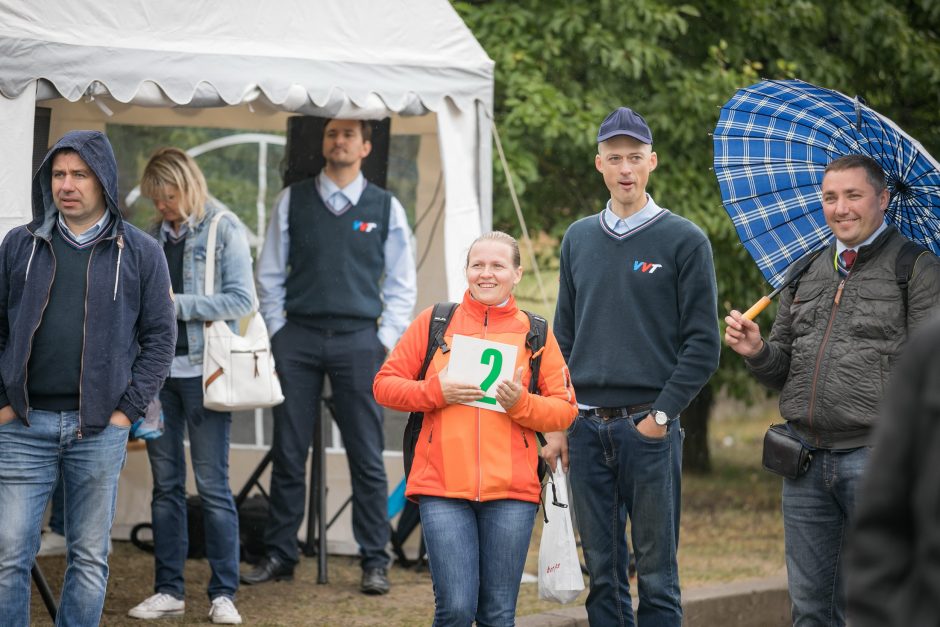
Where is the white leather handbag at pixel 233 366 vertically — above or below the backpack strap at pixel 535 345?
below

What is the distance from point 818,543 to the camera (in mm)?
4246

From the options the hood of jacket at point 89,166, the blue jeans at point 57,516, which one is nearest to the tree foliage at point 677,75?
the blue jeans at point 57,516

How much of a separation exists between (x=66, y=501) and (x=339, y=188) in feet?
8.90

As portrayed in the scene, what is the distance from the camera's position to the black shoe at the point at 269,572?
6.83 meters

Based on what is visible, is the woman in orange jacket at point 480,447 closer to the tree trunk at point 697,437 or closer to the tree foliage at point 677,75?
the tree foliage at point 677,75

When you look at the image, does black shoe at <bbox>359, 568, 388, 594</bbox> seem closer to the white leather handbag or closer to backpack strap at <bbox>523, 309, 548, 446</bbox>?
the white leather handbag

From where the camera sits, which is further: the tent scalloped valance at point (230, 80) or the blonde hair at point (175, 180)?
the blonde hair at point (175, 180)

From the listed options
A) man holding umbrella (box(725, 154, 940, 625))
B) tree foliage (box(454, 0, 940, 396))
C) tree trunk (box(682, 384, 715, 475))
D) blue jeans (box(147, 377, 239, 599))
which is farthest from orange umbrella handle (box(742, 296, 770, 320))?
tree trunk (box(682, 384, 715, 475))

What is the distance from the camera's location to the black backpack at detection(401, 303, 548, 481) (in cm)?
441

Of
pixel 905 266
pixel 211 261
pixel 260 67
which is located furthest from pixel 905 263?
pixel 211 261

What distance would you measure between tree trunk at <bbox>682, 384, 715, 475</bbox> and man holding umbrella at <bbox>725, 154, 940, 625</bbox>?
747 centimetres

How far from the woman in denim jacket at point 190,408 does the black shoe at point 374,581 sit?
3.01 ft

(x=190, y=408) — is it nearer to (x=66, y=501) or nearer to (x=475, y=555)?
(x=66, y=501)

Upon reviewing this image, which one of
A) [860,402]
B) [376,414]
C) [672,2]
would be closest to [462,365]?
[860,402]
